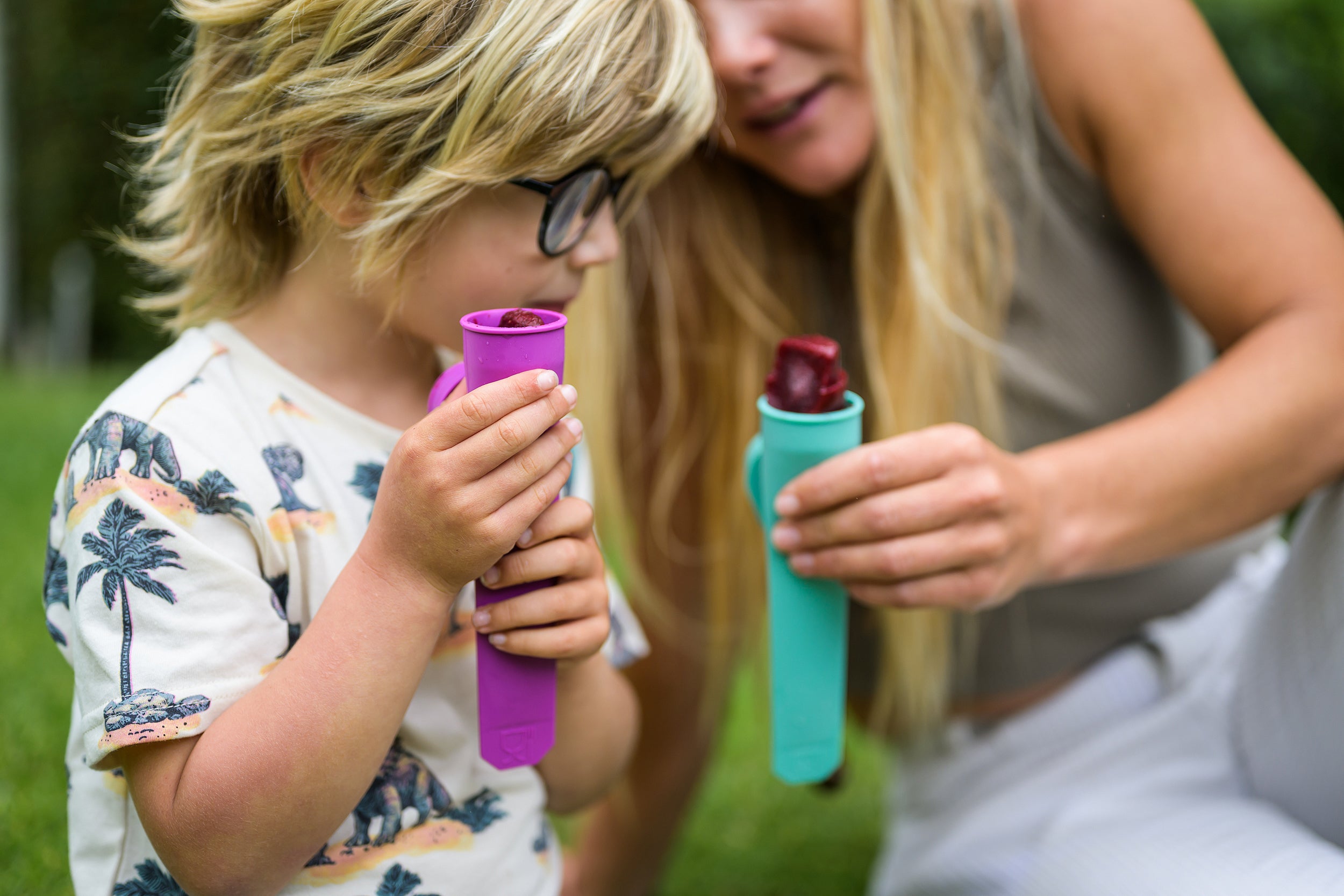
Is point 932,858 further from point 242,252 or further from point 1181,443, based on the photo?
point 242,252

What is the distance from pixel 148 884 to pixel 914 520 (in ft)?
2.71

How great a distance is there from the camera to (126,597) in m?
0.98

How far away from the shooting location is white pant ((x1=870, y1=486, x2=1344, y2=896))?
1.32 meters

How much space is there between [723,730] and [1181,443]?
1010 millimetres

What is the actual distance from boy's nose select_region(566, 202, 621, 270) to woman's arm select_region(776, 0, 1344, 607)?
0.35 metres

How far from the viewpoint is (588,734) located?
1.29m

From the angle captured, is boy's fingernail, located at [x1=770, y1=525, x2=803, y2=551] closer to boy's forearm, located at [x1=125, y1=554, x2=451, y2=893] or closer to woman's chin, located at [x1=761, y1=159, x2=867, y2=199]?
boy's forearm, located at [x1=125, y1=554, x2=451, y2=893]

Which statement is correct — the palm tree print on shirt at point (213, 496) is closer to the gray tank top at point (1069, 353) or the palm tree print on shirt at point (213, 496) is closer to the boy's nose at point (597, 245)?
the boy's nose at point (597, 245)

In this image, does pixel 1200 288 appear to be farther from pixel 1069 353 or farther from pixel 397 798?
pixel 397 798

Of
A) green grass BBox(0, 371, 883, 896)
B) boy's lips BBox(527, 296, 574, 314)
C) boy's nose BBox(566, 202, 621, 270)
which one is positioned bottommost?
green grass BBox(0, 371, 883, 896)

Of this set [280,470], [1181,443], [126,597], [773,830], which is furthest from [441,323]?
[773,830]

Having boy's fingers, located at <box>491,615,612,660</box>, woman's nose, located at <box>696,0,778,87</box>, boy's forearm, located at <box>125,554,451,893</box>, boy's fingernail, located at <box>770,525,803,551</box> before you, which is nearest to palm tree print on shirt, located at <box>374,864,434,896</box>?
boy's forearm, located at <box>125,554,451,893</box>

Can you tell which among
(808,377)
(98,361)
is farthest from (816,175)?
(98,361)

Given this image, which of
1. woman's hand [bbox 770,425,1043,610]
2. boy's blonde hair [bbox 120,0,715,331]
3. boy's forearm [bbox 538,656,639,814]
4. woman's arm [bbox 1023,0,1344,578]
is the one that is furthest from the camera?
woman's arm [bbox 1023,0,1344,578]
